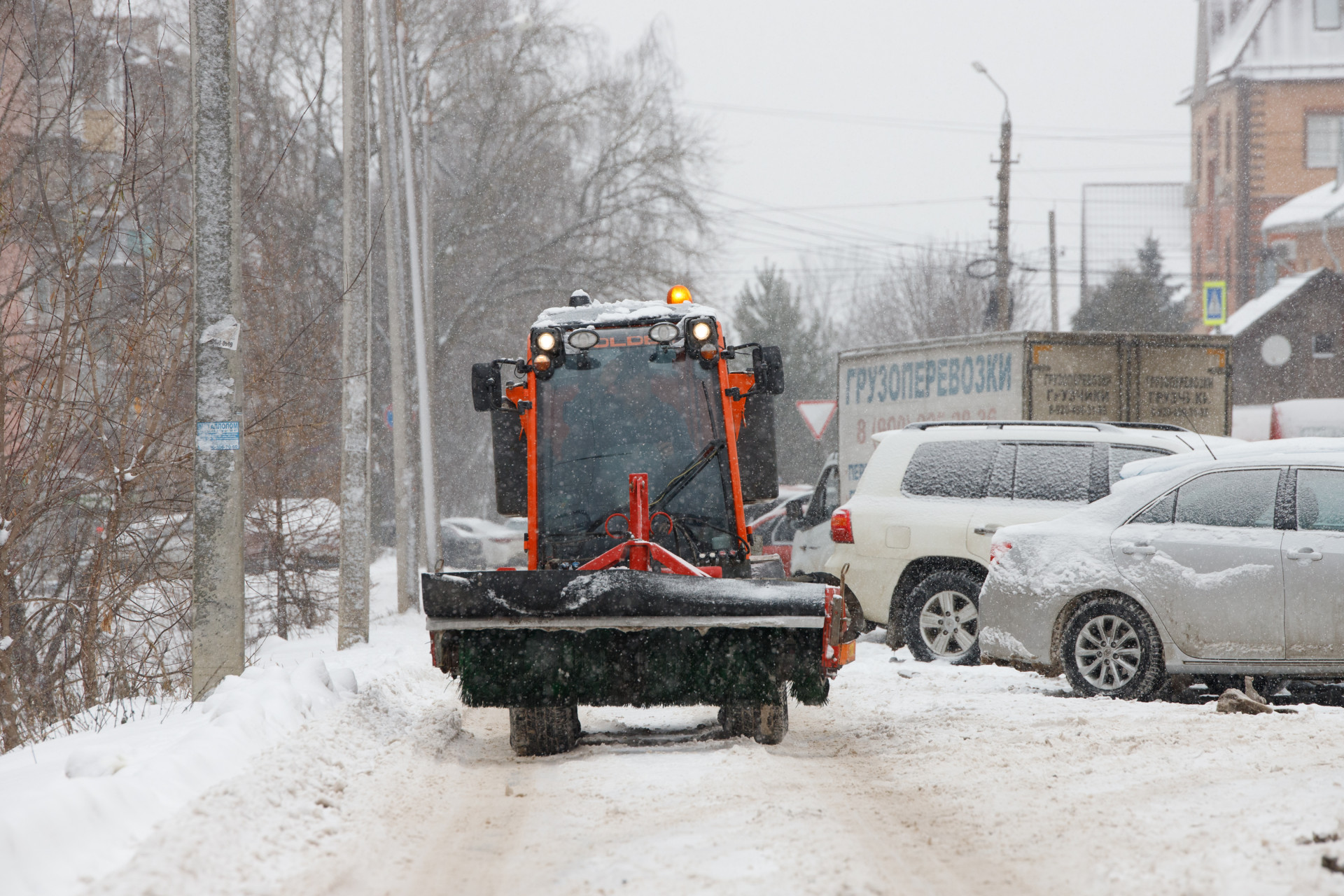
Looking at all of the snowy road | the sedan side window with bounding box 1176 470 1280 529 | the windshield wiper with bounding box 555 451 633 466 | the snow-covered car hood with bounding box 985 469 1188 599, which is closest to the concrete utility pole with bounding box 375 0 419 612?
the windshield wiper with bounding box 555 451 633 466

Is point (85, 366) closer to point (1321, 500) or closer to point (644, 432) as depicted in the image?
point (644, 432)

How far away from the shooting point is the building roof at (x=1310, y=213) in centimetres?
6038

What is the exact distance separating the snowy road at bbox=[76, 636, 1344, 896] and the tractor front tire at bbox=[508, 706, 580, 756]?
0.16 metres

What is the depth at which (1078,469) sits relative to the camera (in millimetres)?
11398

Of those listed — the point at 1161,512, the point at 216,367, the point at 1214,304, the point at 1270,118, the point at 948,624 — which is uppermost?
the point at 1270,118

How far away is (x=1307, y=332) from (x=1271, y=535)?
50.0m

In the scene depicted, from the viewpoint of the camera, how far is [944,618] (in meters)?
11.6

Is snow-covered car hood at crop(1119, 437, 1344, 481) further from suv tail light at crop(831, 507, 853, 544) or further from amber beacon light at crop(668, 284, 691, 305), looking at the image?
amber beacon light at crop(668, 284, 691, 305)

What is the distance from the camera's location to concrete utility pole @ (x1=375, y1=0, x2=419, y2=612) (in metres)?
19.4

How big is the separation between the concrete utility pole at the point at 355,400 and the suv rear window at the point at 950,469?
5.71 meters

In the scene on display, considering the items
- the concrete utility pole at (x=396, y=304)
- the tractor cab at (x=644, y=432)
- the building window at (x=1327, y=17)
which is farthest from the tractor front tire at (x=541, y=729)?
the building window at (x=1327, y=17)

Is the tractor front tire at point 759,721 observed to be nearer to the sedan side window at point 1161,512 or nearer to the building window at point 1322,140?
the sedan side window at point 1161,512

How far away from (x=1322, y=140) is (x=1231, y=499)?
→ 64387 mm

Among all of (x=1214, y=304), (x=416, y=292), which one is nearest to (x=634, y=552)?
(x=416, y=292)
